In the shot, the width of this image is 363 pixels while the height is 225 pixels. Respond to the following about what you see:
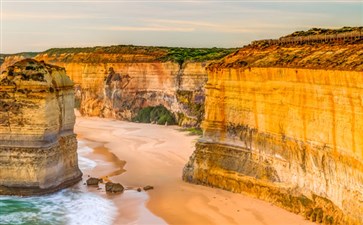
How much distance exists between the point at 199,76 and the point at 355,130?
35.0 m

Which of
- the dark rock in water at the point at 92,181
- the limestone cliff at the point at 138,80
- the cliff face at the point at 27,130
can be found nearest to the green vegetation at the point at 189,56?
the limestone cliff at the point at 138,80

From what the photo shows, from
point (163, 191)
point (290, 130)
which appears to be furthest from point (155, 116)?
point (290, 130)

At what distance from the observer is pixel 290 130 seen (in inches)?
845

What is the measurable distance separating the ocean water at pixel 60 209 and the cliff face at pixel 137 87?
25877mm

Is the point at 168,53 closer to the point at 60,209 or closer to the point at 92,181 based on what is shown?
the point at 92,181

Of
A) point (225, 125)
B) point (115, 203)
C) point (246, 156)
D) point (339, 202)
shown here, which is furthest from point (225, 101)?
point (339, 202)

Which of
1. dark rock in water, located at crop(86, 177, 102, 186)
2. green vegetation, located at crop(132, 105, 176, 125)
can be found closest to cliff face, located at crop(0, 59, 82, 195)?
dark rock in water, located at crop(86, 177, 102, 186)

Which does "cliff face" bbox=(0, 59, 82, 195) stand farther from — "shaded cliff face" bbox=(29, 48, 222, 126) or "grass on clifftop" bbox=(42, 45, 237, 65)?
→ "grass on clifftop" bbox=(42, 45, 237, 65)

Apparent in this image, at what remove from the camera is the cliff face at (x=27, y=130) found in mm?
23719

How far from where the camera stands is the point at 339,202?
18344mm

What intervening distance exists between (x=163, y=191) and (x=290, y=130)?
6827mm

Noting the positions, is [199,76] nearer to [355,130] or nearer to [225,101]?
[225,101]

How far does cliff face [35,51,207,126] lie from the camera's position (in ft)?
169

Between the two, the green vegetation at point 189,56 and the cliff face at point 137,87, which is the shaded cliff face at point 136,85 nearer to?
the cliff face at point 137,87
